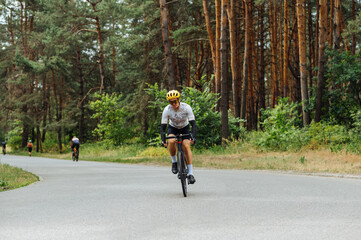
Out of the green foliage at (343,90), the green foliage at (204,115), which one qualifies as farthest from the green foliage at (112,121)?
the green foliage at (343,90)

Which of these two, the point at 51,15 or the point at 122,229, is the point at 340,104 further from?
the point at 51,15

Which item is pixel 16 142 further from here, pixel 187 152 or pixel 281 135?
pixel 187 152

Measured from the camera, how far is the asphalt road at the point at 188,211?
585 centimetres

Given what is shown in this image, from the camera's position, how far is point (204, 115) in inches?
988

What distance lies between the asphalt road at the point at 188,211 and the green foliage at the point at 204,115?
13.4 meters

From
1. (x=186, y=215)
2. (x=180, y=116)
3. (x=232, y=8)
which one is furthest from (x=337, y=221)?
(x=232, y=8)

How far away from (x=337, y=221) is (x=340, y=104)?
56.1ft

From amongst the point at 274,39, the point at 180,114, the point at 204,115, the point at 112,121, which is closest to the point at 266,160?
the point at 204,115

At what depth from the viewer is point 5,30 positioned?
57969 mm

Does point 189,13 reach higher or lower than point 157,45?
higher

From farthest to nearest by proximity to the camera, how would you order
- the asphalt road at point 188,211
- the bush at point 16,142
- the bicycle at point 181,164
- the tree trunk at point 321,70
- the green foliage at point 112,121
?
1. the bush at point 16,142
2. the green foliage at point 112,121
3. the tree trunk at point 321,70
4. the bicycle at point 181,164
5. the asphalt road at point 188,211

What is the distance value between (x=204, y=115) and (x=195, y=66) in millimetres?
16098

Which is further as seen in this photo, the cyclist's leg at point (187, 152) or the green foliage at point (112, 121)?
the green foliage at point (112, 121)

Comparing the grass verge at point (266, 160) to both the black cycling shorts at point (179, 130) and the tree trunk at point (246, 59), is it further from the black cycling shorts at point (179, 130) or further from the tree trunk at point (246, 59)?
the black cycling shorts at point (179, 130)
